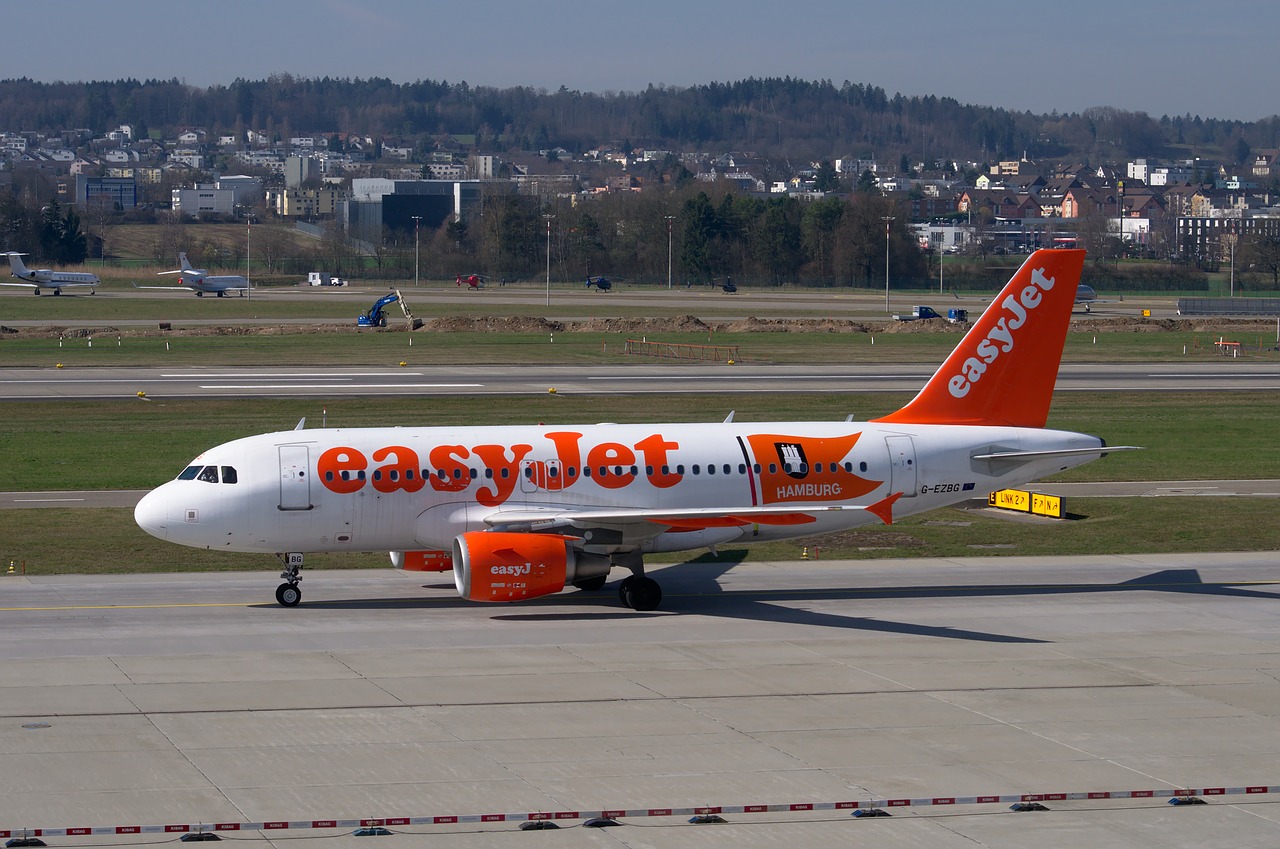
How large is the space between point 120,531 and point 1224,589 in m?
30.5

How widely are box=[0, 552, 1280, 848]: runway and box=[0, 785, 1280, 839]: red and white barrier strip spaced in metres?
0.21

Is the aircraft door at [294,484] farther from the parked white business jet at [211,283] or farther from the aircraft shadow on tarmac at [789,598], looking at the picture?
the parked white business jet at [211,283]

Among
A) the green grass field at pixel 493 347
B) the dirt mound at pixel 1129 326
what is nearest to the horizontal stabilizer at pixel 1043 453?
the green grass field at pixel 493 347

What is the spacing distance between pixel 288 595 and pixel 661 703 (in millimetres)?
11784

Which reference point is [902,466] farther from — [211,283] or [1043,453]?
[211,283]

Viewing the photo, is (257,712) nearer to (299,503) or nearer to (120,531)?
(299,503)

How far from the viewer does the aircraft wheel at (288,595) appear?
34.1 m

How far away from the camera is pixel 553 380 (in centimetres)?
8250

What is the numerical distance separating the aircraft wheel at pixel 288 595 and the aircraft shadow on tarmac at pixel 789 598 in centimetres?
40

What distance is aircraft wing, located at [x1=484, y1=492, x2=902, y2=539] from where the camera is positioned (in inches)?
1296

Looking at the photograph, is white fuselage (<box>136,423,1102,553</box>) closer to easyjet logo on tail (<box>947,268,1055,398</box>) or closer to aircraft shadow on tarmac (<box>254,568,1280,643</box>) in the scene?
aircraft shadow on tarmac (<box>254,568,1280,643</box>)

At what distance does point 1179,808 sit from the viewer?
68.6ft

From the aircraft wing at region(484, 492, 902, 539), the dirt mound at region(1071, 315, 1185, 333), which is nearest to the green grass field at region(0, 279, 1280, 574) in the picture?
the dirt mound at region(1071, 315, 1185, 333)

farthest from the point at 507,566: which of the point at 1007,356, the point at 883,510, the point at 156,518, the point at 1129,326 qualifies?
the point at 1129,326
